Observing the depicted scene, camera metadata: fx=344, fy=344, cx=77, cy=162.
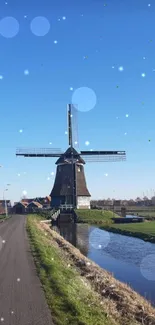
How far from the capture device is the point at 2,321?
861 centimetres

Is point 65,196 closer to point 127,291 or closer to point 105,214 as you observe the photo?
point 105,214

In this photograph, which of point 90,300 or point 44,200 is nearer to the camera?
point 90,300

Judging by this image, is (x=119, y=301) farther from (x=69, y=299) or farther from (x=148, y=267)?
(x=148, y=267)

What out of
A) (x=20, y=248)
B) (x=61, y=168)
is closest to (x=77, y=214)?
(x=61, y=168)

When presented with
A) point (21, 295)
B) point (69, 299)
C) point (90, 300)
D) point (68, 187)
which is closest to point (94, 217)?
point (68, 187)

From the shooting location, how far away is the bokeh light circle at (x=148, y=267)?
61.6 feet

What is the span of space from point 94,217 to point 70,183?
31.9 ft

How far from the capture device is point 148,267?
2122 centimetres

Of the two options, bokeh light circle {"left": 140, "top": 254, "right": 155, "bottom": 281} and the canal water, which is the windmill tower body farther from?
bokeh light circle {"left": 140, "top": 254, "right": 155, "bottom": 281}

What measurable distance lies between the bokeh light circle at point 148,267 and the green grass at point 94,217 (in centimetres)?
3896

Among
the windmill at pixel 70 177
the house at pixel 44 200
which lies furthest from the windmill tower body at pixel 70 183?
the house at pixel 44 200

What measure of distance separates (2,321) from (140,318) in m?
4.25

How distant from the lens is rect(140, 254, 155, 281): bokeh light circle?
61.6 ft

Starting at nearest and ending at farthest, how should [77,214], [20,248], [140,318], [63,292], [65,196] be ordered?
[140,318] → [63,292] → [20,248] → [77,214] → [65,196]
